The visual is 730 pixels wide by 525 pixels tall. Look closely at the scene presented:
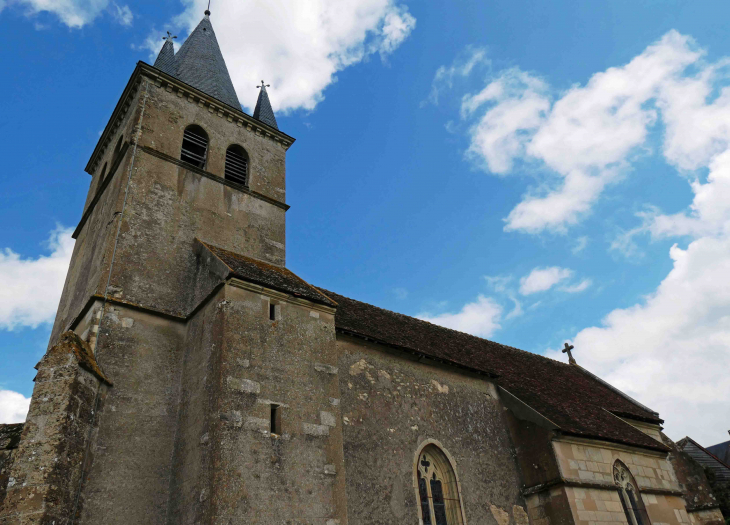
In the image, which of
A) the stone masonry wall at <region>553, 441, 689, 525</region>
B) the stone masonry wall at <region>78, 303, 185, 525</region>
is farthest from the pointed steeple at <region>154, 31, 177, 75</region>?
the stone masonry wall at <region>553, 441, 689, 525</region>

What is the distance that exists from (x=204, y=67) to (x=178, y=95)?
9.83 feet

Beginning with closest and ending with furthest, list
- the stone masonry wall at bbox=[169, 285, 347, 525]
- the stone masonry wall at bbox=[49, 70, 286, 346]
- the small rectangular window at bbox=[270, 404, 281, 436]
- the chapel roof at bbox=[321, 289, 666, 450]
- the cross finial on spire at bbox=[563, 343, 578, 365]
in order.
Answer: the stone masonry wall at bbox=[169, 285, 347, 525] → the small rectangular window at bbox=[270, 404, 281, 436] → the stone masonry wall at bbox=[49, 70, 286, 346] → the chapel roof at bbox=[321, 289, 666, 450] → the cross finial on spire at bbox=[563, 343, 578, 365]

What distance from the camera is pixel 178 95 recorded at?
44.0 ft

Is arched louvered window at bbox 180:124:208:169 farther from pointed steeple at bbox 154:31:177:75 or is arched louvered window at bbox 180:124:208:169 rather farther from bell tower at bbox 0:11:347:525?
pointed steeple at bbox 154:31:177:75

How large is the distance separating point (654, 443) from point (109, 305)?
13.0m

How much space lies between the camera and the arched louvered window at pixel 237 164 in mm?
13547

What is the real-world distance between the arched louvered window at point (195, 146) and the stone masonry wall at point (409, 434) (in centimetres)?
600

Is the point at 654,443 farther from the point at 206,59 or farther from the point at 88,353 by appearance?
the point at 206,59

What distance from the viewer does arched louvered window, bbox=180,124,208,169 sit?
1297 cm

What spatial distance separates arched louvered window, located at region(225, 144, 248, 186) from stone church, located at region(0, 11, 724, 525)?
57mm

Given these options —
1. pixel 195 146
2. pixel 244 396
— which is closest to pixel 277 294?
pixel 244 396

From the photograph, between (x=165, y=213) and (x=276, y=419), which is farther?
(x=165, y=213)

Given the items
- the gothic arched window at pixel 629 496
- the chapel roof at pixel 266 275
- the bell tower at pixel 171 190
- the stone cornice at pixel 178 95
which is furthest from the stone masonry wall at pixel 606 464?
the stone cornice at pixel 178 95

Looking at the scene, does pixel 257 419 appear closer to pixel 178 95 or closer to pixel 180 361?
pixel 180 361
